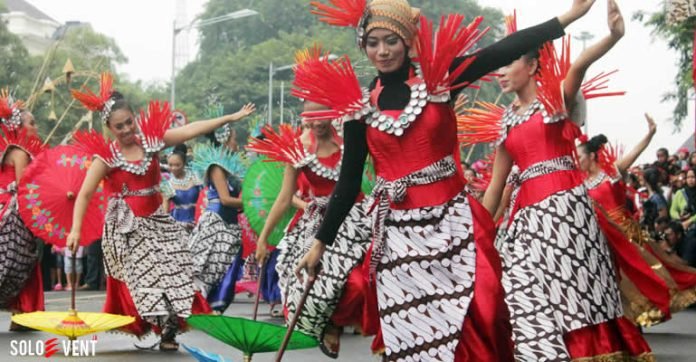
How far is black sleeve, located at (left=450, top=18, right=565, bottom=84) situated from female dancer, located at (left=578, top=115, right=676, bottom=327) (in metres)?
1.68

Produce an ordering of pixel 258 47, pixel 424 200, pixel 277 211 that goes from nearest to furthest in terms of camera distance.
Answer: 1. pixel 424 200
2. pixel 277 211
3. pixel 258 47

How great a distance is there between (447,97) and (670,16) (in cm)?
779

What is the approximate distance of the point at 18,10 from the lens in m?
93.8

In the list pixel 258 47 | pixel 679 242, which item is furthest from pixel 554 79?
pixel 258 47

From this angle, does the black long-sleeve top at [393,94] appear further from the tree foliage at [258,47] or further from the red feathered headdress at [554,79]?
the tree foliage at [258,47]

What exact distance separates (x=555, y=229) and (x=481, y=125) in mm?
866

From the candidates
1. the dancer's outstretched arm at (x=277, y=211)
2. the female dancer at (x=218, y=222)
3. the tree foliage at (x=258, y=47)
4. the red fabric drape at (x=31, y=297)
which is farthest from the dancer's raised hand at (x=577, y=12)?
the tree foliage at (x=258, y=47)

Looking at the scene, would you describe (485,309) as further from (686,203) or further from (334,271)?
(686,203)

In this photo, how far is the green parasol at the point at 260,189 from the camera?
37.3ft

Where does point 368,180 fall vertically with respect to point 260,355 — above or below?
above

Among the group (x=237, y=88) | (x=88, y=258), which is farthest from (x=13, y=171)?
(x=237, y=88)

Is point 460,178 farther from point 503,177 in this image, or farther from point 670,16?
point 670,16

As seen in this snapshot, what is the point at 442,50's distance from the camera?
5.77 m

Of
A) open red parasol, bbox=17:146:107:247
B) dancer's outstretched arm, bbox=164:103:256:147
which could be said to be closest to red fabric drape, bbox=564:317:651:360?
dancer's outstretched arm, bbox=164:103:256:147
